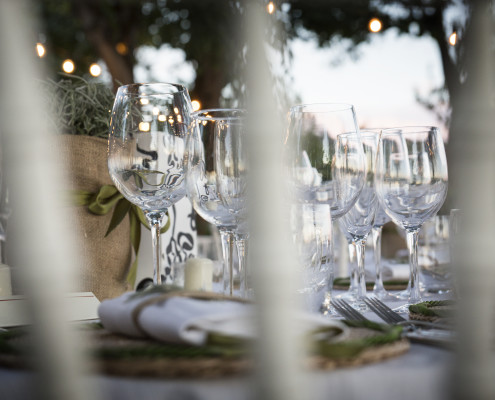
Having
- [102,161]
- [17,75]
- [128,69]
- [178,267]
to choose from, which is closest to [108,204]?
[102,161]

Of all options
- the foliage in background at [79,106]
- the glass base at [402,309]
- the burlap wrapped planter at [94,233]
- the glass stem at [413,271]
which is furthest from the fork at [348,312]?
the foliage in background at [79,106]

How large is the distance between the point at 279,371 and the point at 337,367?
0.24 meters

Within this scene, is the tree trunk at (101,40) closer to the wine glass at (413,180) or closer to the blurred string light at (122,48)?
the blurred string light at (122,48)

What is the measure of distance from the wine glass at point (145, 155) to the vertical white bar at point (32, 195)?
615 millimetres

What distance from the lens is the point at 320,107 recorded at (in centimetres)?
89

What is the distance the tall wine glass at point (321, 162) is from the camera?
2.84 ft

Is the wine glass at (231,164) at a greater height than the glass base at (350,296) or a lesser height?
greater

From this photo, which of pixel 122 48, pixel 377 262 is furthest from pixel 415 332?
pixel 122 48

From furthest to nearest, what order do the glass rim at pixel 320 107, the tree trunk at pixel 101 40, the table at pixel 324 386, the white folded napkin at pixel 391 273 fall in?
the tree trunk at pixel 101 40 → the white folded napkin at pixel 391 273 → the glass rim at pixel 320 107 → the table at pixel 324 386

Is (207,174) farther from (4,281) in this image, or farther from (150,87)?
(4,281)

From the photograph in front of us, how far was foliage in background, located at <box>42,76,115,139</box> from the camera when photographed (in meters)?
1.15

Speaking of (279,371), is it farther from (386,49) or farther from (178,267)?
(386,49)

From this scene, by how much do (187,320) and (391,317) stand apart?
0.31 metres

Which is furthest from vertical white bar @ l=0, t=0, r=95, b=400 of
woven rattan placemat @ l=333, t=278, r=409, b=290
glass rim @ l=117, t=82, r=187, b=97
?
woven rattan placemat @ l=333, t=278, r=409, b=290
